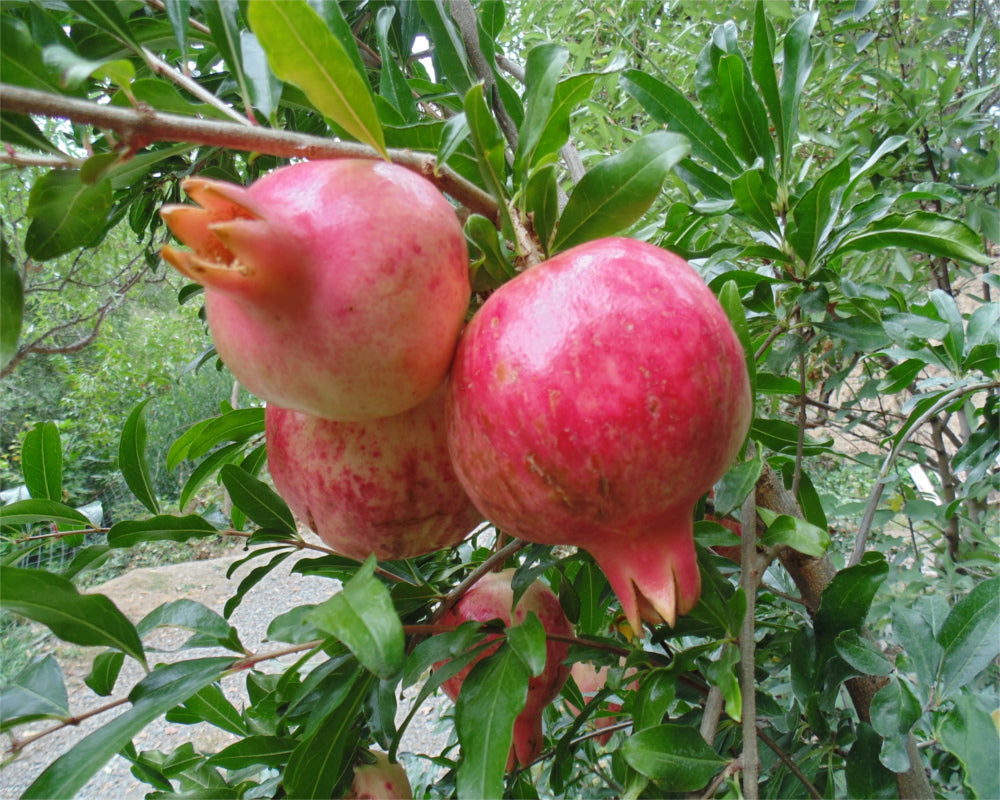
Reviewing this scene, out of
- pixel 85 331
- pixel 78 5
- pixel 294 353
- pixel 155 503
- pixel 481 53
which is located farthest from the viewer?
pixel 85 331

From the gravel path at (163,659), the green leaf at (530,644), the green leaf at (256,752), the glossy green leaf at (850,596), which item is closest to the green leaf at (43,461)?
the green leaf at (256,752)

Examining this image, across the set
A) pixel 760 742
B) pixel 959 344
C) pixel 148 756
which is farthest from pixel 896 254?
pixel 148 756

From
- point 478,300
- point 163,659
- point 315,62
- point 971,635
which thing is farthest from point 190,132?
point 163,659

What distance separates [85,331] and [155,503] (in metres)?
7.33

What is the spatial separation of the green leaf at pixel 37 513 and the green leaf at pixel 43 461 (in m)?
0.03

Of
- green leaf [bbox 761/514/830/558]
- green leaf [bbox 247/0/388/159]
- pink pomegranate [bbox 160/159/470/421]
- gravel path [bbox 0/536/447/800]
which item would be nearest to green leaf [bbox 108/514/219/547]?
pink pomegranate [bbox 160/159/470/421]

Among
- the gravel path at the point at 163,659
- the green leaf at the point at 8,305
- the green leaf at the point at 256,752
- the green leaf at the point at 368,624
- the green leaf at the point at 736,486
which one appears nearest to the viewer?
the green leaf at the point at 368,624

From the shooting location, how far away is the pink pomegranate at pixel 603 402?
0.38 metres

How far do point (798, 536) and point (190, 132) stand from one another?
521 millimetres

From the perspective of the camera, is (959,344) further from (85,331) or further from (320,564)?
(85,331)

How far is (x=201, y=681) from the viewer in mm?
564

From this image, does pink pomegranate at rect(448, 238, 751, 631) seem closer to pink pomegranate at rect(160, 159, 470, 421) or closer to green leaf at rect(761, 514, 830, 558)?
pink pomegranate at rect(160, 159, 470, 421)

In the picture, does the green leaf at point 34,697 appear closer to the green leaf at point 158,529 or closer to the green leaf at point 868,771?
the green leaf at point 158,529

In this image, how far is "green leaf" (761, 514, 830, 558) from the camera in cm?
53
